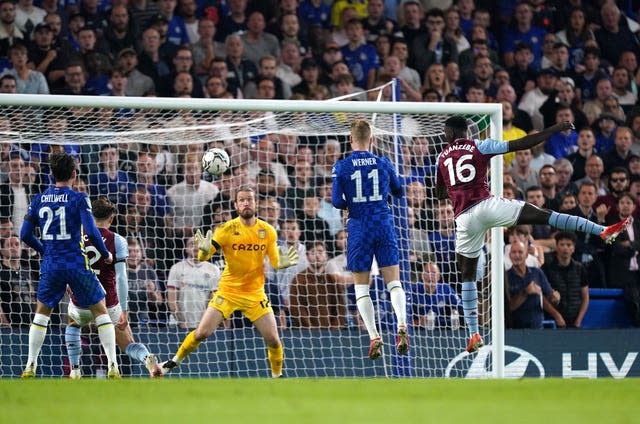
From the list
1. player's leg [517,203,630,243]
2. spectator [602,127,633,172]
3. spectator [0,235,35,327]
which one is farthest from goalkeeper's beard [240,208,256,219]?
spectator [602,127,633,172]

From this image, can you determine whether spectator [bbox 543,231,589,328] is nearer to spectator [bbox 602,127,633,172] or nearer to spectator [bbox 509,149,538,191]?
spectator [bbox 509,149,538,191]

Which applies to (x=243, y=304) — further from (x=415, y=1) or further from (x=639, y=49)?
(x=639, y=49)

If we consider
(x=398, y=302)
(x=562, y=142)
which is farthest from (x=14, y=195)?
(x=562, y=142)

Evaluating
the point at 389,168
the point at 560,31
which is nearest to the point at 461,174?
the point at 389,168

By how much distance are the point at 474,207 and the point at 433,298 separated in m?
2.72

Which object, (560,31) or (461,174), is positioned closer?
(461,174)

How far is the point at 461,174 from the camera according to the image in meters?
10.2

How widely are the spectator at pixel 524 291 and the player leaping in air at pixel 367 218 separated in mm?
2737

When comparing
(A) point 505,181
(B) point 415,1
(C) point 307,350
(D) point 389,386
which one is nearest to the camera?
(D) point 389,386

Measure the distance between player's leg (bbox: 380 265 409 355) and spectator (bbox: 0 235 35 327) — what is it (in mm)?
3900

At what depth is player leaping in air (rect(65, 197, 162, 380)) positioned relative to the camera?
35.9 feet

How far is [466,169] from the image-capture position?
10164 millimetres

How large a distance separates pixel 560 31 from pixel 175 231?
26.6ft

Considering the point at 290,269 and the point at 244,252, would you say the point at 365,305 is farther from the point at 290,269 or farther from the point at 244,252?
the point at 290,269
